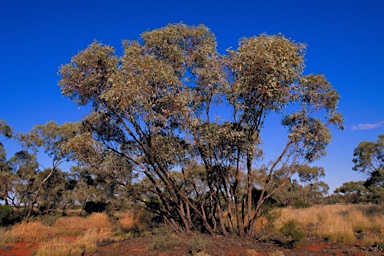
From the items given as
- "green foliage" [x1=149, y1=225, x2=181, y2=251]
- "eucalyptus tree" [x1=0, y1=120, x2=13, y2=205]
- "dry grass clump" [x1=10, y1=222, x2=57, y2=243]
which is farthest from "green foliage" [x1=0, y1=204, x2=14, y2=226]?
"green foliage" [x1=149, y1=225, x2=181, y2=251]

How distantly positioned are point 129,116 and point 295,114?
21.8ft

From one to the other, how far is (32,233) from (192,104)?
12575 millimetres

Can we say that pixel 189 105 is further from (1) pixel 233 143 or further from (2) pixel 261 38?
(2) pixel 261 38

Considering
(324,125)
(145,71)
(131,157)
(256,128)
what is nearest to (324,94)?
(324,125)

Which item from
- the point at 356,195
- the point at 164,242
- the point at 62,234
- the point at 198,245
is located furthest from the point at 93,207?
the point at 356,195

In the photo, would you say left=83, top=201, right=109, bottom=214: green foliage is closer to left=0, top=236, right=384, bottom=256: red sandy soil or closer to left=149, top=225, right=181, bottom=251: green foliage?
left=0, top=236, right=384, bottom=256: red sandy soil

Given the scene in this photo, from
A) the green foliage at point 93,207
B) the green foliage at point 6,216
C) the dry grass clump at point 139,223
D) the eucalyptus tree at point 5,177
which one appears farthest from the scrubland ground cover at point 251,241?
the green foliage at point 93,207

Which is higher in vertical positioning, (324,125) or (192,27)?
(192,27)

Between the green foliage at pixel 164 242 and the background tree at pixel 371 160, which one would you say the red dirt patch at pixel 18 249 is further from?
the background tree at pixel 371 160

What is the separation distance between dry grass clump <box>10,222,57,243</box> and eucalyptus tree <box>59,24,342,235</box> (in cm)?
698

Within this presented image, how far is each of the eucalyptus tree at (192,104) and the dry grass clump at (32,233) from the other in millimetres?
6977

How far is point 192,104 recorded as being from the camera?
44.7 ft

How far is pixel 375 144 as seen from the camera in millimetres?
29156

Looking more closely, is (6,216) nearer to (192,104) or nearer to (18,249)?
(18,249)
